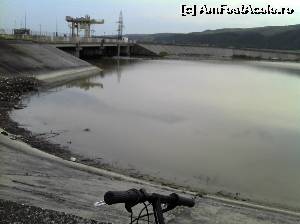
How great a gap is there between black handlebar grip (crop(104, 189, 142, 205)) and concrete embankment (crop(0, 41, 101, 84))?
112ft

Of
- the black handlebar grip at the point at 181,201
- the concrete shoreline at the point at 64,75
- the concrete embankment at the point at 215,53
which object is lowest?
the concrete shoreline at the point at 64,75

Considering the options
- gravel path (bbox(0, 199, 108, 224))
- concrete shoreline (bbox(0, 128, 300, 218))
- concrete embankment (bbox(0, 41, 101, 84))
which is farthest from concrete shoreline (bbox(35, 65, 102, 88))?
gravel path (bbox(0, 199, 108, 224))

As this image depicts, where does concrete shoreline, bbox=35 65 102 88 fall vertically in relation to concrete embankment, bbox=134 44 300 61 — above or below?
below

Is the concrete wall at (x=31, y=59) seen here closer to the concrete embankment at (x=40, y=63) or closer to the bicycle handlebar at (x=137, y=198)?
the concrete embankment at (x=40, y=63)

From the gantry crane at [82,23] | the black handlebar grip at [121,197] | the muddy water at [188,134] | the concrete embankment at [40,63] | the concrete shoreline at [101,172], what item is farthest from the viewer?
the gantry crane at [82,23]

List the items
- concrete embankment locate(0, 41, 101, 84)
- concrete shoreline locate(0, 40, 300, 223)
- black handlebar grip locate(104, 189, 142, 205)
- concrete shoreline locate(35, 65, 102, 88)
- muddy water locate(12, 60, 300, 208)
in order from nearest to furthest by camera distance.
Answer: black handlebar grip locate(104, 189, 142, 205)
concrete shoreline locate(0, 40, 300, 223)
muddy water locate(12, 60, 300, 208)
concrete shoreline locate(35, 65, 102, 88)
concrete embankment locate(0, 41, 101, 84)

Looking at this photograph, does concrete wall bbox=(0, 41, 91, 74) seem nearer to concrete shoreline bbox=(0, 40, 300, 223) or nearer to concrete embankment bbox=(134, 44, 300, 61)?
concrete shoreline bbox=(0, 40, 300, 223)

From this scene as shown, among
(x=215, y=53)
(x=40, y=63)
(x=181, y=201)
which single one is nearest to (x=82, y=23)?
(x=215, y=53)

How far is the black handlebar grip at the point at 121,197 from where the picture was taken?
9.61ft

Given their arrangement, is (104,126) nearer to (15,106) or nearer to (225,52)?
(15,106)

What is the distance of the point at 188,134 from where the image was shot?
20.2m

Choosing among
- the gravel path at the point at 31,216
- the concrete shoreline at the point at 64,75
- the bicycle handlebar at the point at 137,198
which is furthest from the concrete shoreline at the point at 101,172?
the concrete shoreline at the point at 64,75

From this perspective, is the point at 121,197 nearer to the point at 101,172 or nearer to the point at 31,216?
the point at 31,216

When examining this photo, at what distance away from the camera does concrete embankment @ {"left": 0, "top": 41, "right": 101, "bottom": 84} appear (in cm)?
3869
